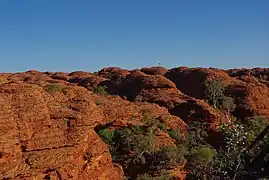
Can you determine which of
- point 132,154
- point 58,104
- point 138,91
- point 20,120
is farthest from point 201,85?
point 20,120

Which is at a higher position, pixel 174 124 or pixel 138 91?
pixel 138 91

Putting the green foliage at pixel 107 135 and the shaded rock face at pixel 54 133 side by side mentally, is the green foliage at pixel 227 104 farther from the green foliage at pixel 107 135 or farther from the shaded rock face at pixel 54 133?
the green foliage at pixel 107 135

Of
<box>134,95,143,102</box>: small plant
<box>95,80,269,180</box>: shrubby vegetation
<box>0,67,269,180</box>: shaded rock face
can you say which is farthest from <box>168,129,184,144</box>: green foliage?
<box>134,95,143,102</box>: small plant

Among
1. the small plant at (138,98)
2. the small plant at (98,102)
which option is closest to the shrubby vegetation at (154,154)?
the small plant at (98,102)

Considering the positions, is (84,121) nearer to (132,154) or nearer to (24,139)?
(24,139)

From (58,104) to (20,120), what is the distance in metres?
3.08

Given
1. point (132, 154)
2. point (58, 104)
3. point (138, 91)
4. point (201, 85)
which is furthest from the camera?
point (201, 85)

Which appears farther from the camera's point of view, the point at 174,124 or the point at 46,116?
the point at 174,124

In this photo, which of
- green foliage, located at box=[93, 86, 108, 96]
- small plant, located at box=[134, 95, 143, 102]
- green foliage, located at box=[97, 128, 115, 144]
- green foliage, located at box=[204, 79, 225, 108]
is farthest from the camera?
green foliage, located at box=[204, 79, 225, 108]

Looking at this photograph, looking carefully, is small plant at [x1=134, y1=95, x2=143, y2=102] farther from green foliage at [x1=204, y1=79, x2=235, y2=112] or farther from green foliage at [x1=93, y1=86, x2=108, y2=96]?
green foliage at [x1=204, y1=79, x2=235, y2=112]

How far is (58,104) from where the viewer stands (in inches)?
743

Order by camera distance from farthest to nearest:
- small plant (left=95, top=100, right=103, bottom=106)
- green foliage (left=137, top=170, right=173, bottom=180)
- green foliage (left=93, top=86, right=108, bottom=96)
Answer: green foliage (left=93, top=86, right=108, bottom=96) < small plant (left=95, top=100, right=103, bottom=106) < green foliage (left=137, top=170, right=173, bottom=180)

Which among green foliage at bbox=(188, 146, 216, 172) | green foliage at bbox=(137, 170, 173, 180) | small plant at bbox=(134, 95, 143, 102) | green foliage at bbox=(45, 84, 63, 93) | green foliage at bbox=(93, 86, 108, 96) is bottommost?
green foliage at bbox=(137, 170, 173, 180)

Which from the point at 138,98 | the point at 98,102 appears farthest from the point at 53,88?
the point at 138,98
